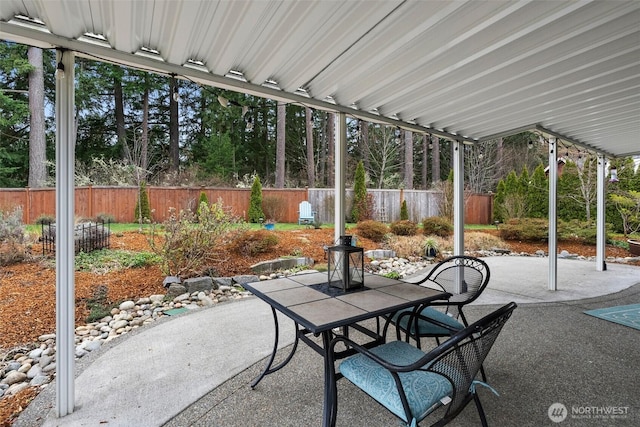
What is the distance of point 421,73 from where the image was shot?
2.32m

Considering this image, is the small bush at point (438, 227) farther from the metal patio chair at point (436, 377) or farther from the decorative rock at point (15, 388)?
the decorative rock at point (15, 388)

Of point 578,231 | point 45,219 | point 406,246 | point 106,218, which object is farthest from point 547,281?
point 106,218

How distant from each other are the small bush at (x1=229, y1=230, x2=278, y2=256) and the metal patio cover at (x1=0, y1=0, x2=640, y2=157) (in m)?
3.40

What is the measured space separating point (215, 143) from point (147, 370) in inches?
455

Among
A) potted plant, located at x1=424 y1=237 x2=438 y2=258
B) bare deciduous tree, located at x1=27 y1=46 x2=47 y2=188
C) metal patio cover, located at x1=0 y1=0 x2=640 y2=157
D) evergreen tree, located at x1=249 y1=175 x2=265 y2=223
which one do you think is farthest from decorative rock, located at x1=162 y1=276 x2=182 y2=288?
bare deciduous tree, located at x1=27 y1=46 x2=47 y2=188

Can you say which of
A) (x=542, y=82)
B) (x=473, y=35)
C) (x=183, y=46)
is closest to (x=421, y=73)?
(x=473, y=35)

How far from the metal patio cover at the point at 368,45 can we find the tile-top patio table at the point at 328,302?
1.54 meters

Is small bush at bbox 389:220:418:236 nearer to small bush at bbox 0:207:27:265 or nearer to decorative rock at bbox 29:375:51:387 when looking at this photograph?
decorative rock at bbox 29:375:51:387

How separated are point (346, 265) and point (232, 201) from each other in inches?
327

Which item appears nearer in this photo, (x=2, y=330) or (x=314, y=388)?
(x=314, y=388)

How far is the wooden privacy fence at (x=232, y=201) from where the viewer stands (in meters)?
6.76

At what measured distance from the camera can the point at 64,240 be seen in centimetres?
174

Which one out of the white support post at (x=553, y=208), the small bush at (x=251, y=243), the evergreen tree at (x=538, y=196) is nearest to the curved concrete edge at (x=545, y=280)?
the white support post at (x=553, y=208)

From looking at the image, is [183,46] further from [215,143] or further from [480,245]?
[215,143]
